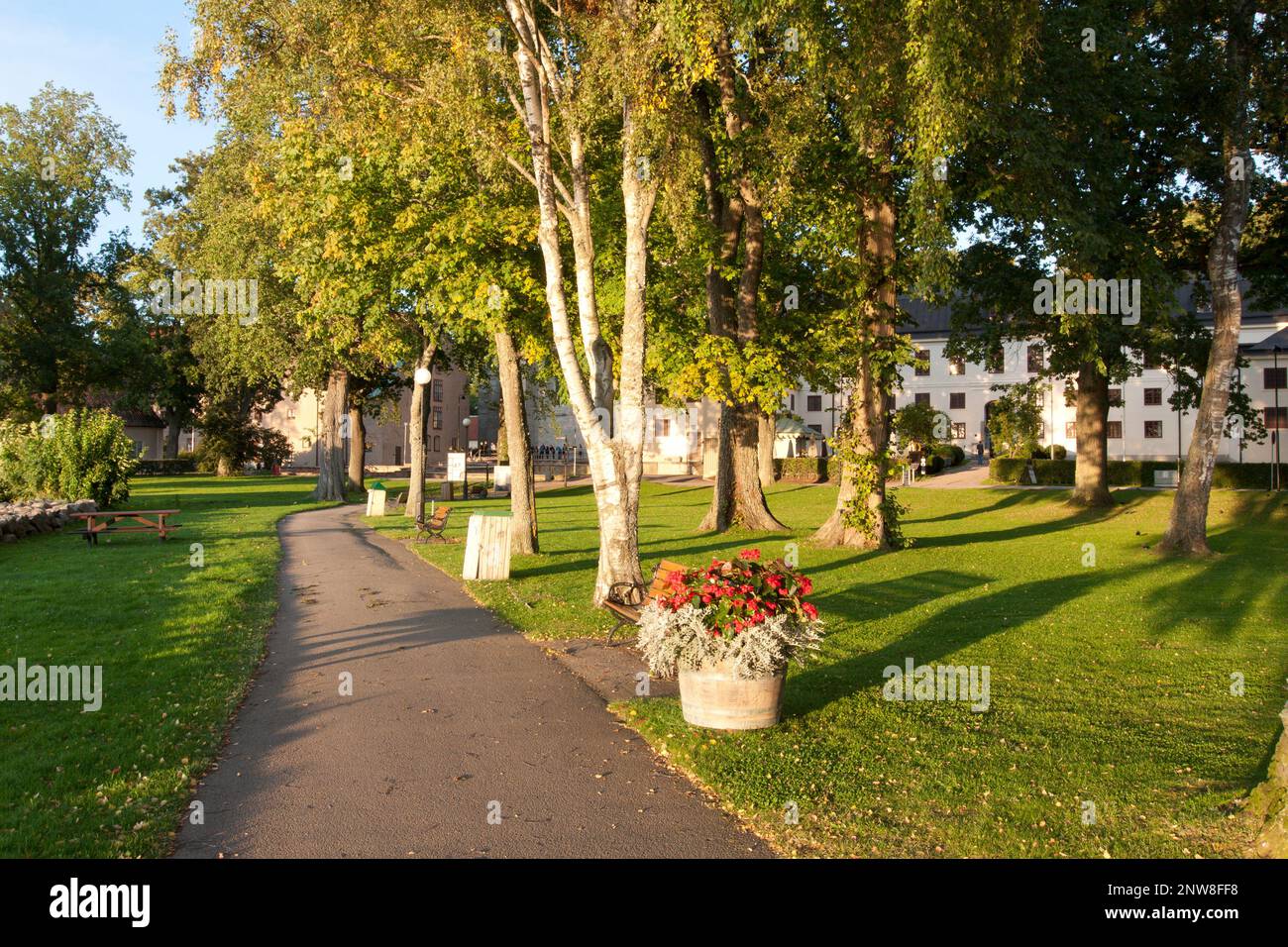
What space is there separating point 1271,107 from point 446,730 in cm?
2117

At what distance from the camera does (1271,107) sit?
20.5 m

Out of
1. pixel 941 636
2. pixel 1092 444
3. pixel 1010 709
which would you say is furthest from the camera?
pixel 1092 444

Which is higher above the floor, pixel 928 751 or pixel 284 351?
pixel 284 351

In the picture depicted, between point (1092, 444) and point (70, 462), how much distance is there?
3204cm

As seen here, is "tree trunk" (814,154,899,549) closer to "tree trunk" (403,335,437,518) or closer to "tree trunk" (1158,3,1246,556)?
"tree trunk" (1158,3,1246,556)

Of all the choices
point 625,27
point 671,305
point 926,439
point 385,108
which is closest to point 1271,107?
point 671,305

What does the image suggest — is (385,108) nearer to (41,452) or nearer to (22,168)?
(41,452)

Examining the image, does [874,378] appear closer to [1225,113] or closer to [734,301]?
[734,301]

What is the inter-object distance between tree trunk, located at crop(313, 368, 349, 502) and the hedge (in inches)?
1169

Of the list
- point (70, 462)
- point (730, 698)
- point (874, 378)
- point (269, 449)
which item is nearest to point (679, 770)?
point (730, 698)

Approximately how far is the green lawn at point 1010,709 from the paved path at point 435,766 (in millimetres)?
480

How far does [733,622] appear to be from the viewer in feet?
25.3

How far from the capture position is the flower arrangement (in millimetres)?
7637

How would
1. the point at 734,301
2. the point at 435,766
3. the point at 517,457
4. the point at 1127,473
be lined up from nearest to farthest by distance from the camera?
the point at 435,766 → the point at 517,457 → the point at 734,301 → the point at 1127,473
